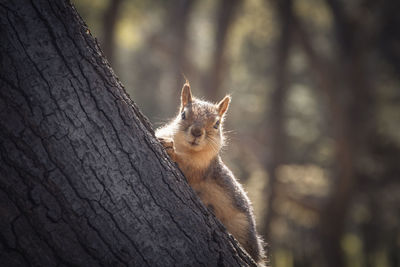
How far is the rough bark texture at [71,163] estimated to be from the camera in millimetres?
1576

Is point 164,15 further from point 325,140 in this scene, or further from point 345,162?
point 345,162

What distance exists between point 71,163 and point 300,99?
12.3 m

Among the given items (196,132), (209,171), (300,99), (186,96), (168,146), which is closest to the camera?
(168,146)

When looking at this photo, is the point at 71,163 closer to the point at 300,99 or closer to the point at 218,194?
the point at 218,194

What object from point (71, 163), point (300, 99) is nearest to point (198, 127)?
point (71, 163)

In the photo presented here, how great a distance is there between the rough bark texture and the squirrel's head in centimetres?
121

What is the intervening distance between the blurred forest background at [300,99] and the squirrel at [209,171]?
3.61m

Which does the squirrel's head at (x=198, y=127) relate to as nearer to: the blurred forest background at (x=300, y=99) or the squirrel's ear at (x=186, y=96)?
the squirrel's ear at (x=186, y=96)

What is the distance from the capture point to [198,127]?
10.5 ft

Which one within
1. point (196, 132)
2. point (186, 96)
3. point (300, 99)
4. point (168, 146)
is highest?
point (300, 99)

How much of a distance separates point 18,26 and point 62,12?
223 mm

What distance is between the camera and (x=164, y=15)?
48.9 ft

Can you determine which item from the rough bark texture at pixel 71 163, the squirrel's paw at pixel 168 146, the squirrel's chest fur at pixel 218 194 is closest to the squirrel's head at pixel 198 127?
the squirrel's chest fur at pixel 218 194

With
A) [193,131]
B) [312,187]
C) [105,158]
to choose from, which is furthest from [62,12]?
[312,187]
